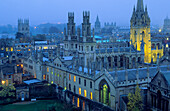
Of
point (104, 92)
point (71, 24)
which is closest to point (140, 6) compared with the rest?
point (71, 24)

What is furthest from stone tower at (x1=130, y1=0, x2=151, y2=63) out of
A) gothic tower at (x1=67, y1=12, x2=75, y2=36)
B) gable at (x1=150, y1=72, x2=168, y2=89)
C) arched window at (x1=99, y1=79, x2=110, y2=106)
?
gable at (x1=150, y1=72, x2=168, y2=89)

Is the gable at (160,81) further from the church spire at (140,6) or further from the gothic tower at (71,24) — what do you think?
the church spire at (140,6)

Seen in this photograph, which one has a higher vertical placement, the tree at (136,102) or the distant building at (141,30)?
the distant building at (141,30)

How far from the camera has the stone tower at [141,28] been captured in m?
87.1

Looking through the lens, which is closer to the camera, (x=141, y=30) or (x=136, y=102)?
(x=136, y=102)

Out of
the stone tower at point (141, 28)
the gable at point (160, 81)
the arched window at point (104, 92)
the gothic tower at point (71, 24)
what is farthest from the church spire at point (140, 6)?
the gable at point (160, 81)

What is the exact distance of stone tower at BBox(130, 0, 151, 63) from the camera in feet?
286

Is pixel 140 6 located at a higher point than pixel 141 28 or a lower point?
higher

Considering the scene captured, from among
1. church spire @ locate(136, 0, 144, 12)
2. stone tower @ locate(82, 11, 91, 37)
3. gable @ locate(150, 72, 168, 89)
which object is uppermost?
church spire @ locate(136, 0, 144, 12)

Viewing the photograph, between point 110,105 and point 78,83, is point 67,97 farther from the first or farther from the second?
point 110,105

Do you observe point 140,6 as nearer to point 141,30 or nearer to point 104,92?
point 141,30

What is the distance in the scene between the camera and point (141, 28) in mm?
87375

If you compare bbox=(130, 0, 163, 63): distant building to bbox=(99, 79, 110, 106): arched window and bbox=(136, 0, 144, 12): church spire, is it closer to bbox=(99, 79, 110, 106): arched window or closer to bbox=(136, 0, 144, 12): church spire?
bbox=(136, 0, 144, 12): church spire

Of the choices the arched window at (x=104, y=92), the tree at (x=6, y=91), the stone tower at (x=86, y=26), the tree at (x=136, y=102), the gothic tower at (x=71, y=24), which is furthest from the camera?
the gothic tower at (x=71, y=24)
